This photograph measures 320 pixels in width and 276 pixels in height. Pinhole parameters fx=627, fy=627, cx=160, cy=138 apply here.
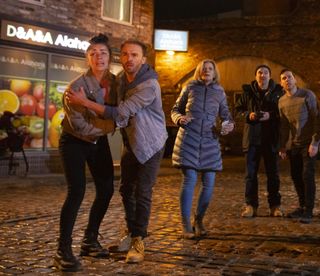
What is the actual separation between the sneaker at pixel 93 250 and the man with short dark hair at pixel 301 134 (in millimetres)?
3137

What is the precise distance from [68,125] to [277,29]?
63.8 ft

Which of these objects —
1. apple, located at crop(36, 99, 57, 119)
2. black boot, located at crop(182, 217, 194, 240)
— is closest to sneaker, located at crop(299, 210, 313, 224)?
black boot, located at crop(182, 217, 194, 240)

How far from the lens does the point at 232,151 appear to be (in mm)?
24719

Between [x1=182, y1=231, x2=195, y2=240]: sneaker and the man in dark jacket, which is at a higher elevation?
the man in dark jacket

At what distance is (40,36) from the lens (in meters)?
14.0

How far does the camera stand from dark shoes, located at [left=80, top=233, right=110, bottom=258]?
18.4ft

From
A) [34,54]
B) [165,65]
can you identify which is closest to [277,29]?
[165,65]

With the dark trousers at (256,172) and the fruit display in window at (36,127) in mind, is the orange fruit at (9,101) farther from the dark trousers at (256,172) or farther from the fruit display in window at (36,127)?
the dark trousers at (256,172)

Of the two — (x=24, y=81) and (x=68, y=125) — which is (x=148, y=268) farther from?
(x=24, y=81)

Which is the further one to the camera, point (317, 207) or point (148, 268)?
point (317, 207)

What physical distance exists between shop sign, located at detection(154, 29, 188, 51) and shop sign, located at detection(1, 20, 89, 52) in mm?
8651

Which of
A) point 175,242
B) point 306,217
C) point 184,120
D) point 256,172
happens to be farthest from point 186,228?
point 306,217

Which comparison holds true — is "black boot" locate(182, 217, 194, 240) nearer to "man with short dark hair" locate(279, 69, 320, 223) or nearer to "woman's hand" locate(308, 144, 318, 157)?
"man with short dark hair" locate(279, 69, 320, 223)

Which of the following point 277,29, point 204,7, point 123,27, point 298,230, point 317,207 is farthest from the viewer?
point 204,7
